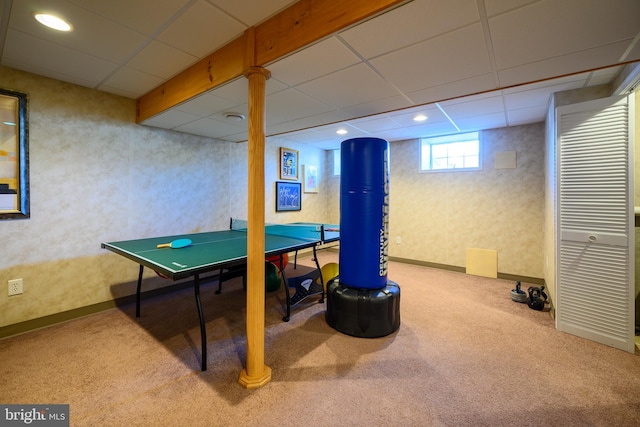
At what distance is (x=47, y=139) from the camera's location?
253 cm

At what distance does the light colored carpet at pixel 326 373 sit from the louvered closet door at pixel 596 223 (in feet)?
0.77

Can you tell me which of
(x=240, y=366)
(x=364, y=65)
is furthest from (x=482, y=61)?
(x=240, y=366)

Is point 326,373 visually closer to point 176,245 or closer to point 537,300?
point 176,245

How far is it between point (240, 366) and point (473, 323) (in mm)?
2255

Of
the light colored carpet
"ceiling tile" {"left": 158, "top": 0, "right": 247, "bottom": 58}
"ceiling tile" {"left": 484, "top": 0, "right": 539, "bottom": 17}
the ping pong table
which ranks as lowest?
the light colored carpet

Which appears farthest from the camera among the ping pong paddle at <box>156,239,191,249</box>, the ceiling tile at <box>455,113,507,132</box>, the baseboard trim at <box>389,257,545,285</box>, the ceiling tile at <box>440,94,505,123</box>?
the baseboard trim at <box>389,257,545,285</box>

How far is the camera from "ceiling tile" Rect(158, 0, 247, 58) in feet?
5.26

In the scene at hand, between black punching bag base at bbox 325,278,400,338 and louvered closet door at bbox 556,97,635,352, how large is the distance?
1.60m

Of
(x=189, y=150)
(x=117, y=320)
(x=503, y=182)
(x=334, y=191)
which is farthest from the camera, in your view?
(x=334, y=191)

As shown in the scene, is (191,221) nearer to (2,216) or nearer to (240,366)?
(2,216)

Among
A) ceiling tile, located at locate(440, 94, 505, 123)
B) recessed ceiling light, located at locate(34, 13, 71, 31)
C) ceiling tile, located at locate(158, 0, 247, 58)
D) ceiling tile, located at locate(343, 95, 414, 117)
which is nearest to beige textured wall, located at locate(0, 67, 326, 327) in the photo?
recessed ceiling light, located at locate(34, 13, 71, 31)

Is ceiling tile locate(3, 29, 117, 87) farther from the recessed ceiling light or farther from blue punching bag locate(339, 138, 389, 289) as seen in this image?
blue punching bag locate(339, 138, 389, 289)

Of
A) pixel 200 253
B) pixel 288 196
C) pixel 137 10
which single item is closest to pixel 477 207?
pixel 288 196

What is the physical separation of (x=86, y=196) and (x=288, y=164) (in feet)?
10.2
